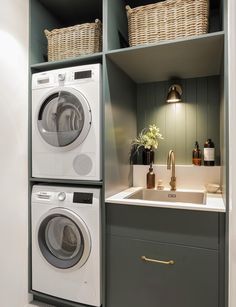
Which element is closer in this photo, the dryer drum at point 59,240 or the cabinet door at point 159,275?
the cabinet door at point 159,275

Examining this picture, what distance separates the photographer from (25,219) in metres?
1.85

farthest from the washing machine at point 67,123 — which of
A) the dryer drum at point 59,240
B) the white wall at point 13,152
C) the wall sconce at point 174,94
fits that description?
the wall sconce at point 174,94

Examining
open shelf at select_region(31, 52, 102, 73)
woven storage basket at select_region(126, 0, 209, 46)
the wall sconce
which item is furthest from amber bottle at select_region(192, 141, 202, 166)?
open shelf at select_region(31, 52, 102, 73)

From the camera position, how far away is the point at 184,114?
86.7 inches

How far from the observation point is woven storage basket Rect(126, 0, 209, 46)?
150 centimetres

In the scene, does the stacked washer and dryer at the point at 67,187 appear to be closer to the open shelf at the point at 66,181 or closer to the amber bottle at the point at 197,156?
the open shelf at the point at 66,181

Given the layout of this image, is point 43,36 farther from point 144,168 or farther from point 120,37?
point 144,168

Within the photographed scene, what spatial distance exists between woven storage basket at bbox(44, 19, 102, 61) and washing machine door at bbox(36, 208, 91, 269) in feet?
3.97

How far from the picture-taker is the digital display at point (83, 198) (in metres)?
1.67

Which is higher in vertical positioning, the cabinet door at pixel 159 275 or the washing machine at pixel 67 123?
the washing machine at pixel 67 123

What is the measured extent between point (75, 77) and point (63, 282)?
5.02ft

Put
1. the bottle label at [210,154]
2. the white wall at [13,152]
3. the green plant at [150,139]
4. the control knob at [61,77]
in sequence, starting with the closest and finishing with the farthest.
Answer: the white wall at [13,152], the control knob at [61,77], the bottle label at [210,154], the green plant at [150,139]

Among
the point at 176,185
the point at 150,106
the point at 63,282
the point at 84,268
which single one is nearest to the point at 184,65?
the point at 150,106

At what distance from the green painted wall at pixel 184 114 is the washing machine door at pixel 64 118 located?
83 centimetres
